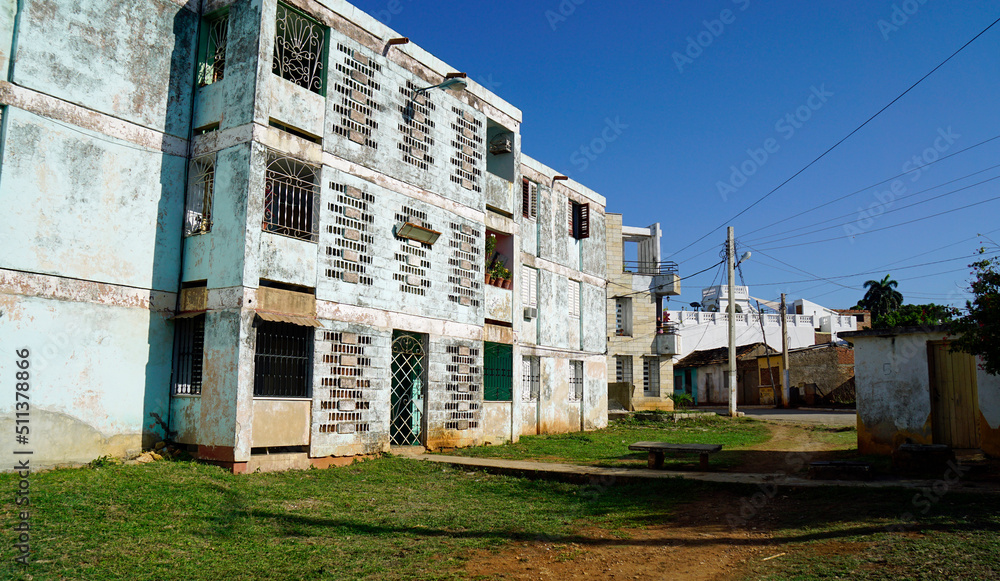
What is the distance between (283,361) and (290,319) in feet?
3.34

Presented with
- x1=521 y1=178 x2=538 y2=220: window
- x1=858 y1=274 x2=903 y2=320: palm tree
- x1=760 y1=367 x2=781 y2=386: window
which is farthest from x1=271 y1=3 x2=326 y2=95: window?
x1=858 y1=274 x2=903 y2=320: palm tree

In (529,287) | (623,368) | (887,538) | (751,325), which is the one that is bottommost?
(887,538)

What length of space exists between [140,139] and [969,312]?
546 inches

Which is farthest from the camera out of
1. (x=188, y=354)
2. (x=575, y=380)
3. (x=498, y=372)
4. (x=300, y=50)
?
(x=575, y=380)

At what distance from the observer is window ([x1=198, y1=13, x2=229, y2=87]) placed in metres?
12.9

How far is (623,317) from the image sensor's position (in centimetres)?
3391

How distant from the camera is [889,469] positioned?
11.2 metres

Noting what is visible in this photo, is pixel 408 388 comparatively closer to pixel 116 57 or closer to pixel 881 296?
pixel 116 57

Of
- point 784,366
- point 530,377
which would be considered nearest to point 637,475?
point 530,377

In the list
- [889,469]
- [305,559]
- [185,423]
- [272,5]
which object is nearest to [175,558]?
[305,559]

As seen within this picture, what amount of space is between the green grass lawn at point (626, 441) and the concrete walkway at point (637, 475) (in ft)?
3.58

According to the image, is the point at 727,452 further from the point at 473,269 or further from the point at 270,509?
the point at 270,509

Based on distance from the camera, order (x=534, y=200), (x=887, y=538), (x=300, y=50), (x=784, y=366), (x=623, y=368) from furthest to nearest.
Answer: (x=784, y=366), (x=623, y=368), (x=534, y=200), (x=300, y=50), (x=887, y=538)

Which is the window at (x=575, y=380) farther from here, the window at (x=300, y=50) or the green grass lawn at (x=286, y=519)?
the window at (x=300, y=50)
